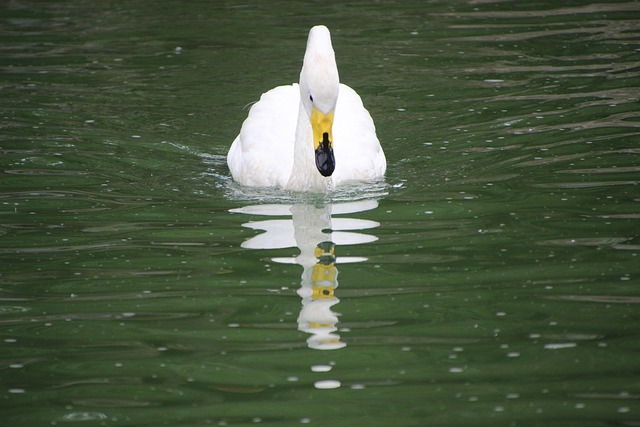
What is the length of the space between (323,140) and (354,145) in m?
1.02

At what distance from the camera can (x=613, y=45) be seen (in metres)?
14.1

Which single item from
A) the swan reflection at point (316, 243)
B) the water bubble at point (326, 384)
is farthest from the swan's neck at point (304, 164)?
Result: the water bubble at point (326, 384)

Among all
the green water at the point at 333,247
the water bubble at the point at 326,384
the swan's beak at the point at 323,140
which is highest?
the swan's beak at the point at 323,140

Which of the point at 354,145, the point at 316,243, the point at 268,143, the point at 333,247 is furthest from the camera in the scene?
the point at 268,143

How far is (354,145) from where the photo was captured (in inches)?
393

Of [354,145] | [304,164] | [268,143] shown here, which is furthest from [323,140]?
[268,143]

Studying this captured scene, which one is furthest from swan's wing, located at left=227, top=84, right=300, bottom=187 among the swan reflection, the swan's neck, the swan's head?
the swan's head

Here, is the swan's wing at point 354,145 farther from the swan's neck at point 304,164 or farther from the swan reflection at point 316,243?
the swan reflection at point 316,243

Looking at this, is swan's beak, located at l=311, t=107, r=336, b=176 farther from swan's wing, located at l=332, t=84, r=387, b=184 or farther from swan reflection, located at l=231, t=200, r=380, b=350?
swan's wing, located at l=332, t=84, r=387, b=184

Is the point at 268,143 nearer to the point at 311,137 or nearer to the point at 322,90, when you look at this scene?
the point at 311,137

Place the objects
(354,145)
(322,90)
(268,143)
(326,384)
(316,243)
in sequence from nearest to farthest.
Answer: (326,384)
(316,243)
(322,90)
(354,145)
(268,143)

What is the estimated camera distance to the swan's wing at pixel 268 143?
9828 mm

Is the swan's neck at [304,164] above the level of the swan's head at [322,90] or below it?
below

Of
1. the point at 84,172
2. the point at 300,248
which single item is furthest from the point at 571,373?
the point at 84,172
